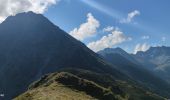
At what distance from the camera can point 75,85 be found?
19938cm

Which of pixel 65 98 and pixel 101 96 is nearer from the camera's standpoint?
pixel 65 98

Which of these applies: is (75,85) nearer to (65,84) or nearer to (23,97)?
(65,84)

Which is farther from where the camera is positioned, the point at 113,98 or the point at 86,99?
the point at 113,98

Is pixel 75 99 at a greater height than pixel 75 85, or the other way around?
pixel 75 85

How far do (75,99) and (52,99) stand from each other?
16.0m

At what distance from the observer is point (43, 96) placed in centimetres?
13475

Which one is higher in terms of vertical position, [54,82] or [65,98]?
[54,82]

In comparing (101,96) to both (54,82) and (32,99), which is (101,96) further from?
(32,99)

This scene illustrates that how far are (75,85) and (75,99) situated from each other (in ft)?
186

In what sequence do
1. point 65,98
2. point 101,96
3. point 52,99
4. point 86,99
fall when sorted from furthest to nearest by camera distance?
point 101,96 < point 86,99 < point 65,98 < point 52,99

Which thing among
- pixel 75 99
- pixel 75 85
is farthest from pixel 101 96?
pixel 75 99

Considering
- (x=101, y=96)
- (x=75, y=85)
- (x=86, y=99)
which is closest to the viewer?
(x=86, y=99)

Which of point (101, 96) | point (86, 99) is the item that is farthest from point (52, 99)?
point (101, 96)

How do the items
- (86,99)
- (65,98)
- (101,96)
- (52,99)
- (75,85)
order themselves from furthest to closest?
(75,85)
(101,96)
(86,99)
(65,98)
(52,99)
